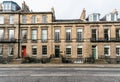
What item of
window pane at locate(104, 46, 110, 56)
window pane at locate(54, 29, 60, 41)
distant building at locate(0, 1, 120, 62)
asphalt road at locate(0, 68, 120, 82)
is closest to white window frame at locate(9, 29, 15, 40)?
distant building at locate(0, 1, 120, 62)

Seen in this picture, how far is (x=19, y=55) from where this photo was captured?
1795 inches

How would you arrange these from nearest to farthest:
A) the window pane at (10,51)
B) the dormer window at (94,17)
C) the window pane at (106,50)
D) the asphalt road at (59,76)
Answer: the asphalt road at (59,76) → the window pane at (106,50) → the window pane at (10,51) → the dormer window at (94,17)

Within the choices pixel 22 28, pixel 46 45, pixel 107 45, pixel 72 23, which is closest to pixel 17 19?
pixel 22 28

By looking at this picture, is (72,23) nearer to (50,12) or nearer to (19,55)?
A: (50,12)

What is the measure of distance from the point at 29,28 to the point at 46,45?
526 cm

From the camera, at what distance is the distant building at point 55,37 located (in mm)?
44781

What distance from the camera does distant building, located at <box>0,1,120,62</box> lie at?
44.8 meters

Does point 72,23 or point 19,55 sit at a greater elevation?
point 72,23

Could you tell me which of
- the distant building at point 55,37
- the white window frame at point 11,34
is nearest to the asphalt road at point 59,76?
the distant building at point 55,37

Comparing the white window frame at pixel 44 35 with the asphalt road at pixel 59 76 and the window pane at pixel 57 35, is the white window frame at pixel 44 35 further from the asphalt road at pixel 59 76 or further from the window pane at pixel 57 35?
the asphalt road at pixel 59 76

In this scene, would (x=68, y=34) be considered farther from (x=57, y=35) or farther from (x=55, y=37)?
(x=55, y=37)

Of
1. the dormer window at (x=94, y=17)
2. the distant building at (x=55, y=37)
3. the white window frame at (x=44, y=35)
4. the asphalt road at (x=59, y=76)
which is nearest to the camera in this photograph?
the asphalt road at (x=59, y=76)

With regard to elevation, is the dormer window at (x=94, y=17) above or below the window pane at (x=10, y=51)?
above

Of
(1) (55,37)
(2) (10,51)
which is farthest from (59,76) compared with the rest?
(2) (10,51)
